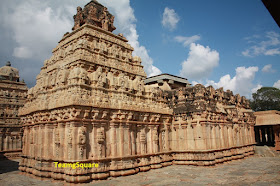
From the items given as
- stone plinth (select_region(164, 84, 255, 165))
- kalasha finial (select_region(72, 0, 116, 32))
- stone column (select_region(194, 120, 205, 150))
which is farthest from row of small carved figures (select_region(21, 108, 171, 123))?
kalasha finial (select_region(72, 0, 116, 32))

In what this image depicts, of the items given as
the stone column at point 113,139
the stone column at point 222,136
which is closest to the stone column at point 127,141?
the stone column at point 113,139

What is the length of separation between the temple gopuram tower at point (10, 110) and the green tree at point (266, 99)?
5643 centimetres

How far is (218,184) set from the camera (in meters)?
10.4

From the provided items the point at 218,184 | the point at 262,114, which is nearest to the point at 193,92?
the point at 218,184

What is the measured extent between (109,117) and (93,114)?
1.18m

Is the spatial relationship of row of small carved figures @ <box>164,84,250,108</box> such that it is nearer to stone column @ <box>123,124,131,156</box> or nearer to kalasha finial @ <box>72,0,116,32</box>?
stone column @ <box>123,124,131,156</box>

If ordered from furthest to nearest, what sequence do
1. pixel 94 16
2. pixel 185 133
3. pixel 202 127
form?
pixel 94 16 → pixel 185 133 → pixel 202 127

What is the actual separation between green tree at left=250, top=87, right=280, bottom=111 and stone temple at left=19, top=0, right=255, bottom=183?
141 feet

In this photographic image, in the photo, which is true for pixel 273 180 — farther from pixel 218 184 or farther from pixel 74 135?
pixel 74 135

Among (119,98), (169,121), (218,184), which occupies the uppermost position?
(119,98)

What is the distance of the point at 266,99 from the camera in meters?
58.1

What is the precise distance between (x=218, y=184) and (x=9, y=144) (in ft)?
86.1

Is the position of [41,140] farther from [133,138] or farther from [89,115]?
[133,138]

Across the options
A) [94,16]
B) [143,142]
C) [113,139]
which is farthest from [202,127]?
[94,16]
